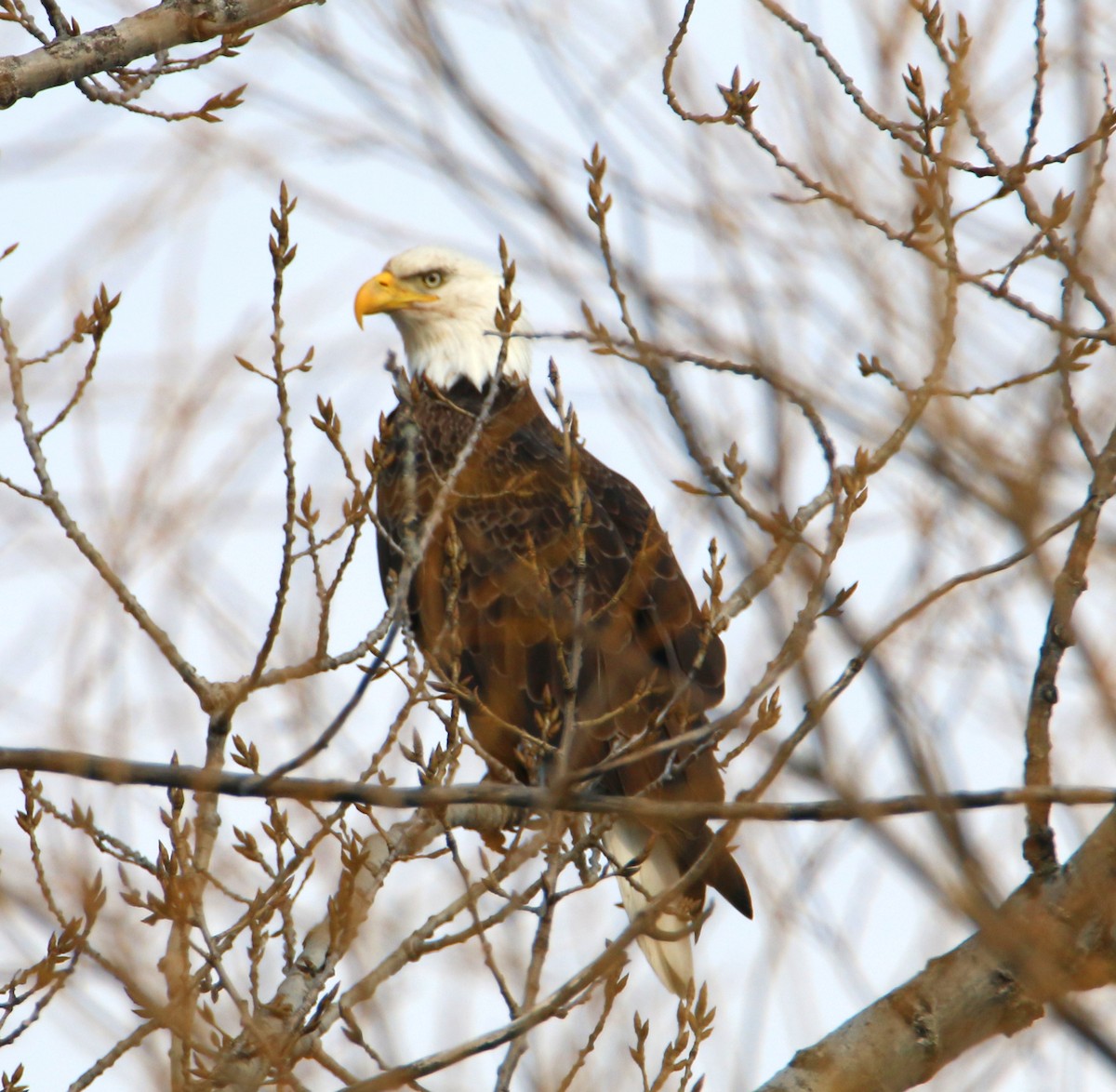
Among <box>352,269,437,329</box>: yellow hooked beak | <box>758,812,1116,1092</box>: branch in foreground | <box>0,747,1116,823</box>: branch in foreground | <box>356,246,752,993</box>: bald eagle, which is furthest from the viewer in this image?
<box>352,269,437,329</box>: yellow hooked beak

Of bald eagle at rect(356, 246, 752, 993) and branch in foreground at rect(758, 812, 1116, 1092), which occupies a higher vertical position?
bald eagle at rect(356, 246, 752, 993)

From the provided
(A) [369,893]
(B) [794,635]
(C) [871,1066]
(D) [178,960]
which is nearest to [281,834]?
(A) [369,893]

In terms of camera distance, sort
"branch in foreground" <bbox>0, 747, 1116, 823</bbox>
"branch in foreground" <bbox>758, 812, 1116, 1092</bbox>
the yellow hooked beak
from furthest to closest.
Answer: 1. the yellow hooked beak
2. "branch in foreground" <bbox>758, 812, 1116, 1092</bbox>
3. "branch in foreground" <bbox>0, 747, 1116, 823</bbox>

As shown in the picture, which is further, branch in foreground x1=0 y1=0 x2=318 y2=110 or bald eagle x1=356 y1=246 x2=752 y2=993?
bald eagle x1=356 y1=246 x2=752 y2=993

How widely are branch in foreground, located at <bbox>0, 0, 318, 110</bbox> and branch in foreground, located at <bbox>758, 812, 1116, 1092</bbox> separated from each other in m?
2.15

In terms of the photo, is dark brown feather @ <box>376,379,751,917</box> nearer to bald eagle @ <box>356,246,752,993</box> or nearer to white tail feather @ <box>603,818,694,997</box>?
bald eagle @ <box>356,246,752,993</box>

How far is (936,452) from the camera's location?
210 cm

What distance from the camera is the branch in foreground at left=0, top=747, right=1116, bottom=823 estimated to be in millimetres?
1759

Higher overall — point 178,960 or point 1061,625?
point 178,960

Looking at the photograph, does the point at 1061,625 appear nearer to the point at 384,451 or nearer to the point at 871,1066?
the point at 871,1066

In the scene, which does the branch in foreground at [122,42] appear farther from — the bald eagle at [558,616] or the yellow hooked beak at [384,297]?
the yellow hooked beak at [384,297]

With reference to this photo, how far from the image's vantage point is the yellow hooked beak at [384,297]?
Result: 21.3 ft

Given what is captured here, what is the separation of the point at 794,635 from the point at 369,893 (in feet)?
4.80

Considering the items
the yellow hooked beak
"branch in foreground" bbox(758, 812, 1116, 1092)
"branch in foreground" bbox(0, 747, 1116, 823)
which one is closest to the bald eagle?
the yellow hooked beak
